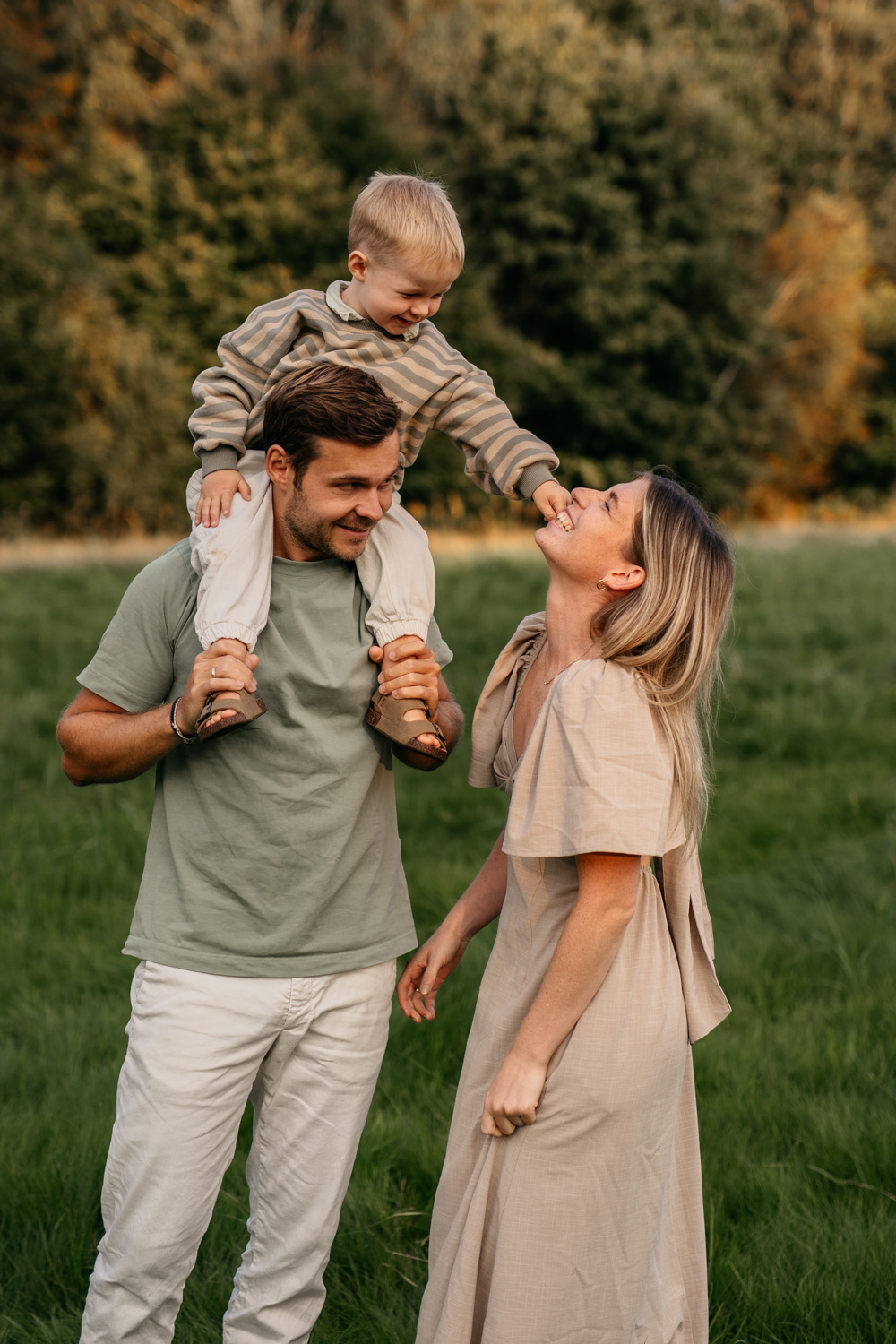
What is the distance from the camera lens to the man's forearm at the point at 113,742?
248cm

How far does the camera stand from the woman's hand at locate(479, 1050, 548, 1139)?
224cm

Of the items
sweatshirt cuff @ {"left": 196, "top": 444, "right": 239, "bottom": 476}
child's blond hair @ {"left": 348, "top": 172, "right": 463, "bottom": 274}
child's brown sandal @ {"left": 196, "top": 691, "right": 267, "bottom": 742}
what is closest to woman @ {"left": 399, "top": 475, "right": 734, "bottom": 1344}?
child's brown sandal @ {"left": 196, "top": 691, "right": 267, "bottom": 742}

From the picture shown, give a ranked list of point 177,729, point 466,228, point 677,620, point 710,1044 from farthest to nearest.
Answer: point 466,228, point 710,1044, point 177,729, point 677,620

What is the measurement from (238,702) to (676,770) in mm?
872

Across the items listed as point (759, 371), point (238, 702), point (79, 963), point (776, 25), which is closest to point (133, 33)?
point (759, 371)

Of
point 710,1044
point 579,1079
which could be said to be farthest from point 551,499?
point 710,1044

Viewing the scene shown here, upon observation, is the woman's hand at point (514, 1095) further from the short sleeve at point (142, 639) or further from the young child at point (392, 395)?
the short sleeve at point (142, 639)

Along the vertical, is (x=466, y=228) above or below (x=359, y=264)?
above

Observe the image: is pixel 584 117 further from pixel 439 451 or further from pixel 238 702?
pixel 238 702

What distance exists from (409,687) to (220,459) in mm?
724

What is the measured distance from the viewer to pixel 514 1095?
2.24 m

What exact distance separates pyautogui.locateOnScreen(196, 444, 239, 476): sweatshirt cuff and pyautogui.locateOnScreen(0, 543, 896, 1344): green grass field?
2.06 meters

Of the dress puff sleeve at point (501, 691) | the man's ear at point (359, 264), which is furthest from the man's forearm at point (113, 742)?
the man's ear at point (359, 264)

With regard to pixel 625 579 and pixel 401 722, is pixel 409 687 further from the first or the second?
pixel 625 579
